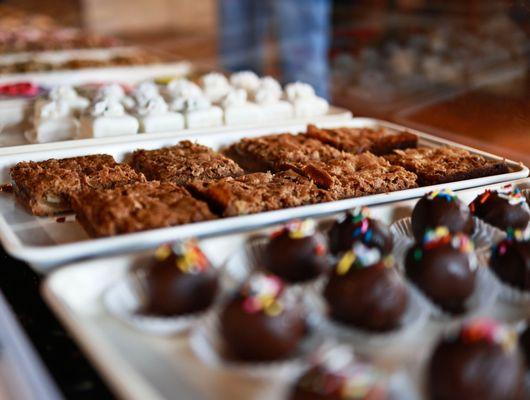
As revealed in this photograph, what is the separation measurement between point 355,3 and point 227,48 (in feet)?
7.14

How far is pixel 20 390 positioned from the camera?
1428mm

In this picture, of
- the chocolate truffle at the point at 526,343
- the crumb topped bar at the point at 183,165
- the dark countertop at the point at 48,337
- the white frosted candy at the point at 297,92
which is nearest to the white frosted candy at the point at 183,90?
the white frosted candy at the point at 297,92

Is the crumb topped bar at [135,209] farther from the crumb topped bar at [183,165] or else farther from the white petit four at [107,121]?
the white petit four at [107,121]

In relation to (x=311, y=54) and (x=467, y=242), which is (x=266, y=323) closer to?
(x=467, y=242)

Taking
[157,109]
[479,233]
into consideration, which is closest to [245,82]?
[157,109]

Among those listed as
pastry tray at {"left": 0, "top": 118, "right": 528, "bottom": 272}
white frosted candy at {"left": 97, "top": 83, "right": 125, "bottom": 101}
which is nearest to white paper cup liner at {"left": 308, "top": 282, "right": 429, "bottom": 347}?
pastry tray at {"left": 0, "top": 118, "right": 528, "bottom": 272}

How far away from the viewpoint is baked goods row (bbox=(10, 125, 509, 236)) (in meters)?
2.09

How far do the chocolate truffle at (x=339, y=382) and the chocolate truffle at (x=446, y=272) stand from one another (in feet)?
1.51

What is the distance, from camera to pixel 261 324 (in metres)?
1.35

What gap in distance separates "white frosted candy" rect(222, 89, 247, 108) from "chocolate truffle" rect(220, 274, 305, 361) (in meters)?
2.10

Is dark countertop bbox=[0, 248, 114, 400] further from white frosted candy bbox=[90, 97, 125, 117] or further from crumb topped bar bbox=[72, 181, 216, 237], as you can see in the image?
white frosted candy bbox=[90, 97, 125, 117]

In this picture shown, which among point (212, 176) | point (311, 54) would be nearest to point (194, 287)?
point (212, 176)

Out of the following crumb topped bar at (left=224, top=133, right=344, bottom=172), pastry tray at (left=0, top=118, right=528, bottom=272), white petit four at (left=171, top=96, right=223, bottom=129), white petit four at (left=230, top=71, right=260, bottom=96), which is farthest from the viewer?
white petit four at (left=230, top=71, right=260, bottom=96)

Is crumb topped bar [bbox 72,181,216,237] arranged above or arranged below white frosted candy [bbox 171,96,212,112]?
below
